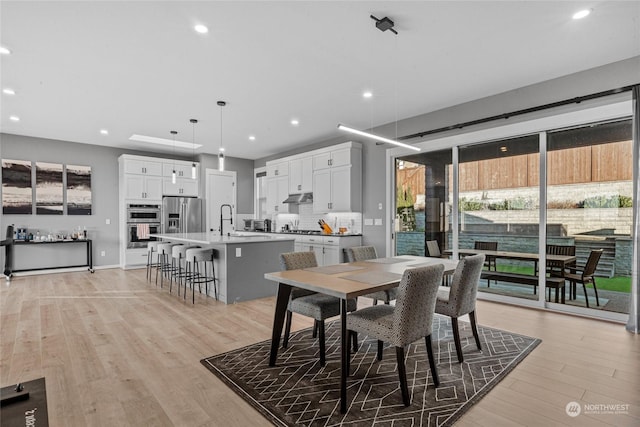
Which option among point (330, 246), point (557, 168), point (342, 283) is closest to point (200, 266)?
point (330, 246)

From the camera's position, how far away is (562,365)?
8.64 ft

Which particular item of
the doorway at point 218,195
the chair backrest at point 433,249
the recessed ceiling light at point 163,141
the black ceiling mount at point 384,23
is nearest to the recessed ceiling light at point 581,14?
the black ceiling mount at point 384,23

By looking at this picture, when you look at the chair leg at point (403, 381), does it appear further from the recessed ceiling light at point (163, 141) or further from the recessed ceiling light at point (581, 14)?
the recessed ceiling light at point (163, 141)

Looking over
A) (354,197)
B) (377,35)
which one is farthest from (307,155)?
(377,35)

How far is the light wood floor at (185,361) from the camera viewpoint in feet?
6.58

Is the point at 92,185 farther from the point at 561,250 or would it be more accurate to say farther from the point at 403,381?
the point at 561,250

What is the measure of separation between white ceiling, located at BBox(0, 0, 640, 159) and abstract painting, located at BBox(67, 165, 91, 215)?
1.93 meters

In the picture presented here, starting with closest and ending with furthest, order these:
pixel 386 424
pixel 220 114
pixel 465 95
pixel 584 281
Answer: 1. pixel 386 424
2. pixel 584 281
3. pixel 465 95
4. pixel 220 114

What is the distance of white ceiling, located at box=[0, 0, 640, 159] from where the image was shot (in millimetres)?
2719

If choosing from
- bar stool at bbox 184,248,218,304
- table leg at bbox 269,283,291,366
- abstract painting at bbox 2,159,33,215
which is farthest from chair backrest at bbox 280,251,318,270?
abstract painting at bbox 2,159,33,215

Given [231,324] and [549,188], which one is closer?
[231,324]

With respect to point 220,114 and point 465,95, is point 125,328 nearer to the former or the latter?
point 220,114

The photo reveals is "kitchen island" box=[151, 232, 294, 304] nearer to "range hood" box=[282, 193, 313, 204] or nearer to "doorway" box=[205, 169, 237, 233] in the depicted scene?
"range hood" box=[282, 193, 313, 204]

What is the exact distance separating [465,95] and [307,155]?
342 cm
